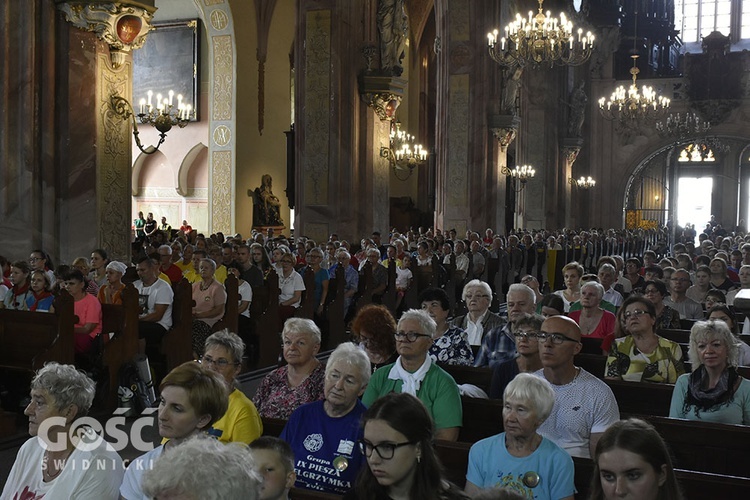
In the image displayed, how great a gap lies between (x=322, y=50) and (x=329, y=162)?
2048 millimetres

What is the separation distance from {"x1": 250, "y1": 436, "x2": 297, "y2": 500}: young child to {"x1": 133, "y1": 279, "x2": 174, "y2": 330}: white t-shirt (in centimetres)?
534

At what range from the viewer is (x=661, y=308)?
7.93 meters

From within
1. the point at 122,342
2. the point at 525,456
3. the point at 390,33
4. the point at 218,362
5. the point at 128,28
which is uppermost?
the point at 390,33

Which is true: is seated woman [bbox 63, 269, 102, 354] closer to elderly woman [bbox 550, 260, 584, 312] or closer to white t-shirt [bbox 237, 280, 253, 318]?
white t-shirt [bbox 237, 280, 253, 318]

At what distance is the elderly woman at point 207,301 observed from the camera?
892 cm

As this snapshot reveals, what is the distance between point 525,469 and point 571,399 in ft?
2.96

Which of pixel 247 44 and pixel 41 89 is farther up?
pixel 247 44

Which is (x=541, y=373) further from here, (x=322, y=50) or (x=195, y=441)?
(x=322, y=50)

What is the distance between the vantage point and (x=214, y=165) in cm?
2441

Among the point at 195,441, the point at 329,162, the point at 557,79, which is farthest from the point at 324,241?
the point at 557,79

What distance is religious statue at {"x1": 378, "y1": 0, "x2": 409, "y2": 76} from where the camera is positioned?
16125mm

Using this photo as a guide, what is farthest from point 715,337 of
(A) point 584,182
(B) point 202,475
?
(A) point 584,182

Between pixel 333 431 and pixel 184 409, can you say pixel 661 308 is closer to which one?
pixel 333 431

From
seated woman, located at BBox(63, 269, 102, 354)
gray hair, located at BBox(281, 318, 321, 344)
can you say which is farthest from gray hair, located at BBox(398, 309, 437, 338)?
seated woman, located at BBox(63, 269, 102, 354)
